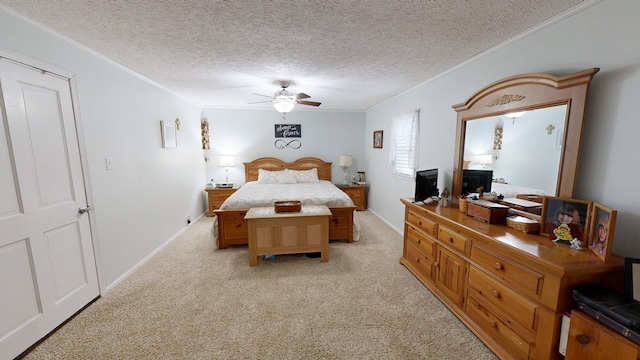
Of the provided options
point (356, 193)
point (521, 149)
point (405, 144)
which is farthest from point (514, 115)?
point (356, 193)

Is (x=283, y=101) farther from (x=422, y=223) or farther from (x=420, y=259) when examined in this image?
(x=420, y=259)

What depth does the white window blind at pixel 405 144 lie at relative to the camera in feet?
11.5

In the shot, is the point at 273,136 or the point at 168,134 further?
the point at 273,136

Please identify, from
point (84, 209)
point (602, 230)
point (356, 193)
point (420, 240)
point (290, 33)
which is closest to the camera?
point (602, 230)

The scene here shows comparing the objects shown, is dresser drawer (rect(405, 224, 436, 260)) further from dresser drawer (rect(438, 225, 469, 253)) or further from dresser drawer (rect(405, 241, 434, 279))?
dresser drawer (rect(438, 225, 469, 253))

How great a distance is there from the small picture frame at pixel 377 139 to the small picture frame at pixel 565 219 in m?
3.33

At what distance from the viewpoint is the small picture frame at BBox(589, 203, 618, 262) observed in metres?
1.24

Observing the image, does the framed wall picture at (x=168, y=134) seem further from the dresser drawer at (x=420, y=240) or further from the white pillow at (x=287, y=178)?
the dresser drawer at (x=420, y=240)

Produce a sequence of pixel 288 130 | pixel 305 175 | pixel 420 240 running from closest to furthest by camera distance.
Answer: pixel 420 240, pixel 305 175, pixel 288 130

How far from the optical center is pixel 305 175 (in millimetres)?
5219

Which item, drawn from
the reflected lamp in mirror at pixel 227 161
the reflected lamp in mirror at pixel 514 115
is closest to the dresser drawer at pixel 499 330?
the reflected lamp in mirror at pixel 514 115

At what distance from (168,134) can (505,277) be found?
172 inches

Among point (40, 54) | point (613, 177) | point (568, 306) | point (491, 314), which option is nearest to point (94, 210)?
point (40, 54)

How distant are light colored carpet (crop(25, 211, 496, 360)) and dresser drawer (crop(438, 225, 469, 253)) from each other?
2.00ft
